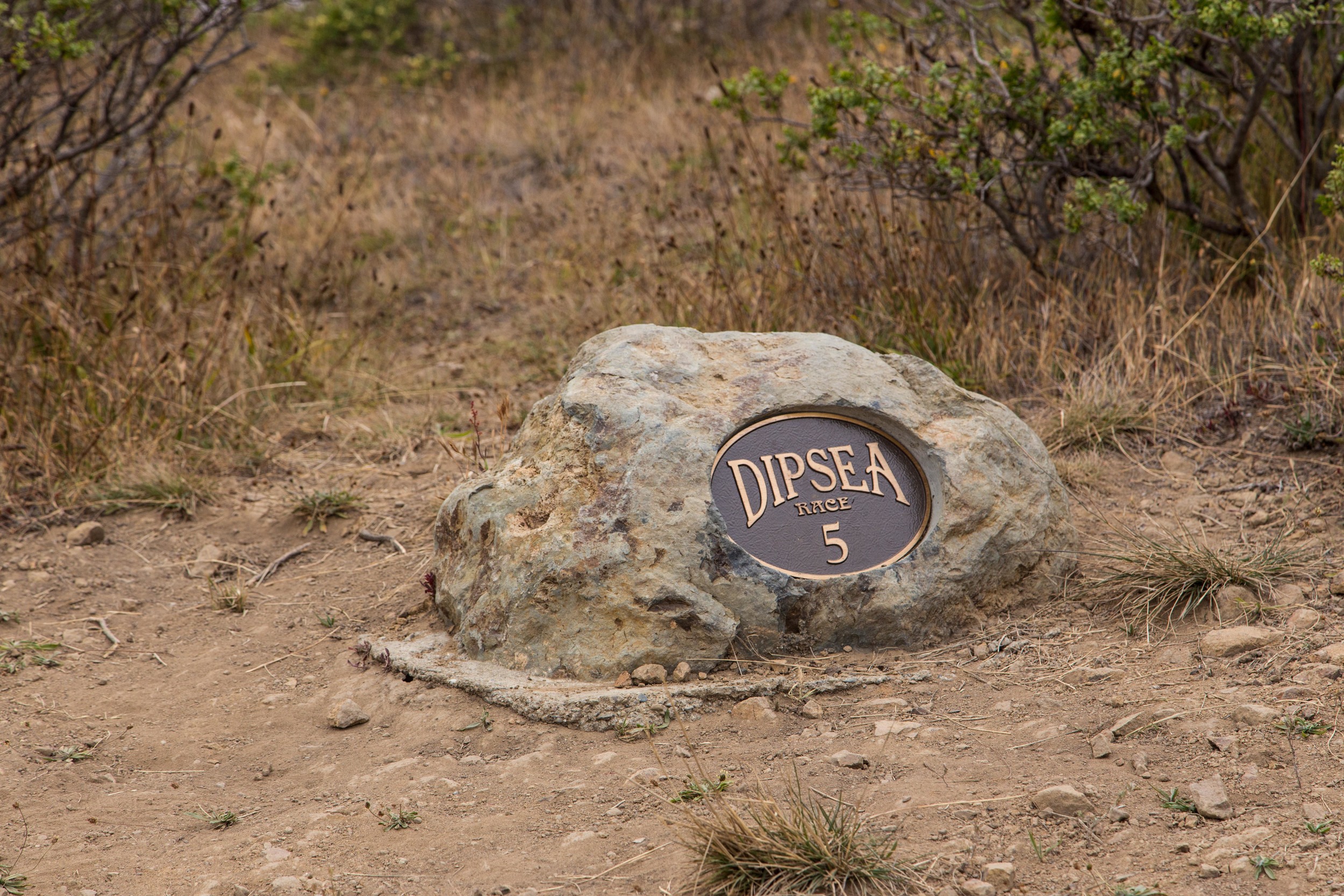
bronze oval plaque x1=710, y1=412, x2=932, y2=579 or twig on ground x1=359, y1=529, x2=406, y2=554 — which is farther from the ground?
bronze oval plaque x1=710, y1=412, x2=932, y2=579

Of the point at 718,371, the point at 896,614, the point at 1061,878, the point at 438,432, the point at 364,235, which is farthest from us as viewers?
the point at 364,235

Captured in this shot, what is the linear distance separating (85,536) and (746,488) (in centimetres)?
272

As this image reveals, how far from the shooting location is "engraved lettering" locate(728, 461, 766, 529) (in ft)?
10.3

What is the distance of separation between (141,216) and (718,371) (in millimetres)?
3468

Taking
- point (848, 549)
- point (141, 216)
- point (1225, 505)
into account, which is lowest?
point (1225, 505)

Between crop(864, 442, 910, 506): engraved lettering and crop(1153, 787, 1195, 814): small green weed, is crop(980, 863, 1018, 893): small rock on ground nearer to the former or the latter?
crop(1153, 787, 1195, 814): small green weed

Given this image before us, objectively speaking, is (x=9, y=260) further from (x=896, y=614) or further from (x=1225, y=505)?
(x=1225, y=505)

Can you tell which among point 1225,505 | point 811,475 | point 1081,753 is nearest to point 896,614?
point 811,475

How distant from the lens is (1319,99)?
5168 mm

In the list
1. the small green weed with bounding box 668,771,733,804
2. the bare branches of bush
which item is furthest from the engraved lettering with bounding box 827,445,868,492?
the bare branches of bush

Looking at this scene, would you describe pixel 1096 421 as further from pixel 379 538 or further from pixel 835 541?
pixel 379 538

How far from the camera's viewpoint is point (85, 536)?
427cm

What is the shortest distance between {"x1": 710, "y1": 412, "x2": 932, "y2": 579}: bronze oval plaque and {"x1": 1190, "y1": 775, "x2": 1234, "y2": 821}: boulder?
99 centimetres

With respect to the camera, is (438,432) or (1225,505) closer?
(1225,505)
